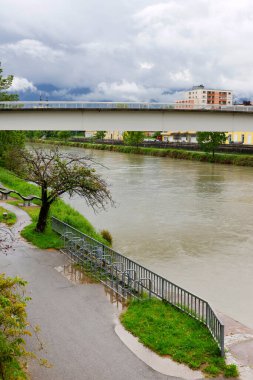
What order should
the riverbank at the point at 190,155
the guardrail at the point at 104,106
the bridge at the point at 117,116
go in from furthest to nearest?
the riverbank at the point at 190,155, the bridge at the point at 117,116, the guardrail at the point at 104,106

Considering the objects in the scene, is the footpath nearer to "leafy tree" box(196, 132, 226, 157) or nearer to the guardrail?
the guardrail

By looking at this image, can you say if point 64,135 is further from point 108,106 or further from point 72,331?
point 72,331

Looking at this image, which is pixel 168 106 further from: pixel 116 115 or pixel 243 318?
pixel 243 318

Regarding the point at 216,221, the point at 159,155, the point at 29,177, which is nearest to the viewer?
the point at 29,177

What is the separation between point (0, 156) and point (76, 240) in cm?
2826

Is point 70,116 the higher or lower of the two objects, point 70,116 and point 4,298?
the higher

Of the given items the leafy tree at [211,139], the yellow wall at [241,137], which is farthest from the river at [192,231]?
the yellow wall at [241,137]

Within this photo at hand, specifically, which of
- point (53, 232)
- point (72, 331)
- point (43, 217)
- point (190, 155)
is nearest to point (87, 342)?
point (72, 331)

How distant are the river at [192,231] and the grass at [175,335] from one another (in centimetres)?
263

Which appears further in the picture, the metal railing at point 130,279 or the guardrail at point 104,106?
the guardrail at point 104,106

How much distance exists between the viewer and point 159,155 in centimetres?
7862

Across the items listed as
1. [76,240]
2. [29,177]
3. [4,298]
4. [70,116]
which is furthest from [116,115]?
[4,298]

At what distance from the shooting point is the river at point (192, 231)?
15.6 meters

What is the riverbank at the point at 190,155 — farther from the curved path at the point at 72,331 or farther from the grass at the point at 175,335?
the grass at the point at 175,335
